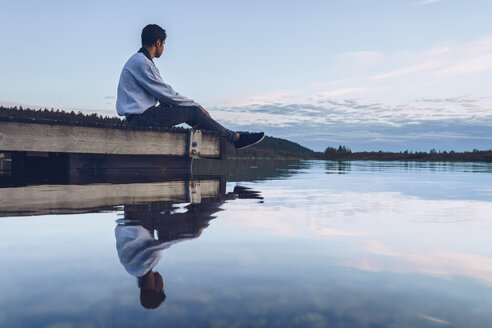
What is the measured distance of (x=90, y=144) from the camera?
21.8 feet

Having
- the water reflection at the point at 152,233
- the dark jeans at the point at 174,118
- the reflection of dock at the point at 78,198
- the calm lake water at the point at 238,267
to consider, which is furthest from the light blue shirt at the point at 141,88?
the calm lake water at the point at 238,267

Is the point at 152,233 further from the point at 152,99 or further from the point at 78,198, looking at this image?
the point at 152,99

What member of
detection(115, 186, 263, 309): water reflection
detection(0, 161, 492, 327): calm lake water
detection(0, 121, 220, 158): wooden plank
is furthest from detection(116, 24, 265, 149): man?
detection(0, 161, 492, 327): calm lake water

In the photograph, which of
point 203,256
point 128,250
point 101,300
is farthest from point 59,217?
point 101,300

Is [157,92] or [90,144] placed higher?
[157,92]

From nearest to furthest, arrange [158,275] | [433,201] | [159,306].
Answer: [159,306] → [158,275] → [433,201]

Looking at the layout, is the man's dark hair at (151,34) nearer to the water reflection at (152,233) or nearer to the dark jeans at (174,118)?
the dark jeans at (174,118)

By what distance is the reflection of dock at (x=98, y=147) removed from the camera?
620 cm

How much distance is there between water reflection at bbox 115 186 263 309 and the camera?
1.42 meters

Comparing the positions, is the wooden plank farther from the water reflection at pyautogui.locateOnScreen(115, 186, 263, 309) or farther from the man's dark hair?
the water reflection at pyautogui.locateOnScreen(115, 186, 263, 309)

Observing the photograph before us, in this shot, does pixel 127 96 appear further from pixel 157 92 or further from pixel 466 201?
pixel 466 201

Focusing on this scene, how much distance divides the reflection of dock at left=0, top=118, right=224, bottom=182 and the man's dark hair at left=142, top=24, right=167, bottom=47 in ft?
4.84

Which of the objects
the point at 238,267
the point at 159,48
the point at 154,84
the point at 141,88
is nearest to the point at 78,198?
the point at 238,267

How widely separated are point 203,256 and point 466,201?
12.1 feet
